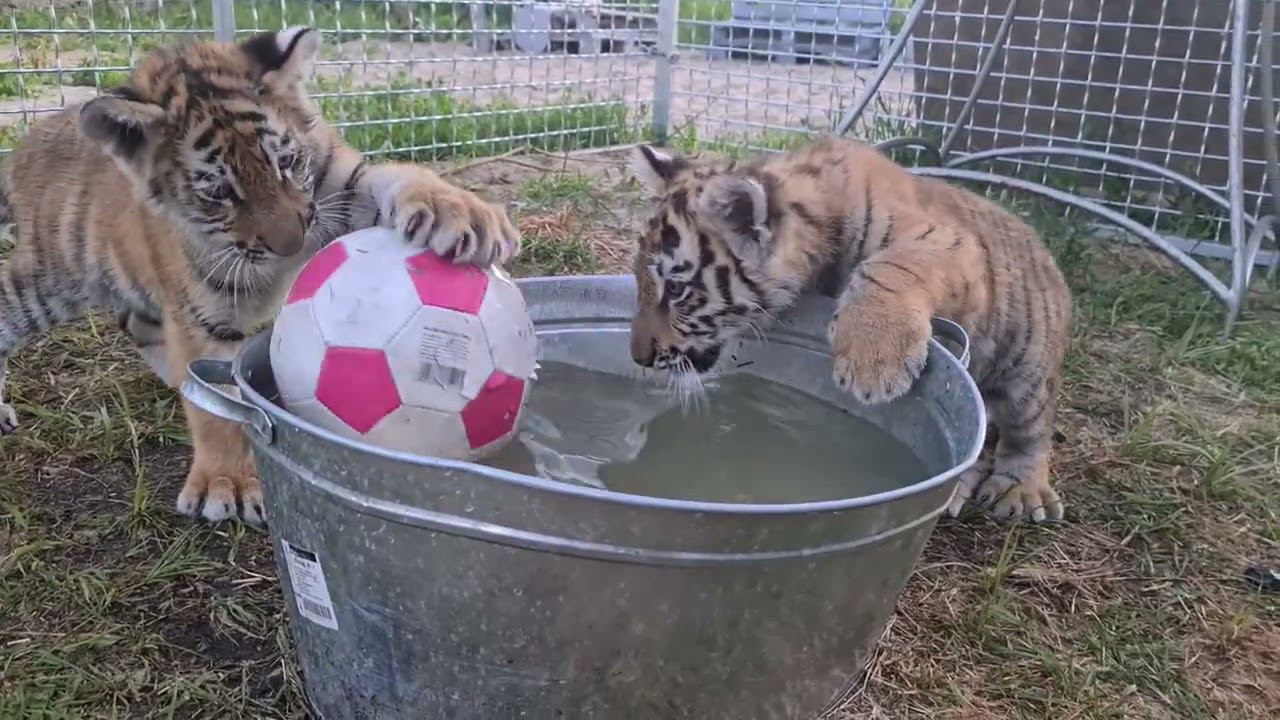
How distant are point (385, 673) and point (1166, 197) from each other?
4.52m

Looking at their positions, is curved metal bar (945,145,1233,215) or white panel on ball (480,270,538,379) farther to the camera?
curved metal bar (945,145,1233,215)

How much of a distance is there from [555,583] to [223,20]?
3.42 meters

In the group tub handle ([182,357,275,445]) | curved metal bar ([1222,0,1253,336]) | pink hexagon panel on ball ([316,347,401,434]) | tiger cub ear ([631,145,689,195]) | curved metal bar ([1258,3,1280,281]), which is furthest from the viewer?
curved metal bar ([1258,3,1280,281])

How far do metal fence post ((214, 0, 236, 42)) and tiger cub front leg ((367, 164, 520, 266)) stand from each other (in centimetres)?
230

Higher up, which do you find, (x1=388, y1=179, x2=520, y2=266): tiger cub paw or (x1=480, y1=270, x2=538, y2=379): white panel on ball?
(x1=388, y1=179, x2=520, y2=266): tiger cub paw

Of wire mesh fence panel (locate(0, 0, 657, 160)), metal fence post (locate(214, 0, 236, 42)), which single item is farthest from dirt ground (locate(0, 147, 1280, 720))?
wire mesh fence panel (locate(0, 0, 657, 160))

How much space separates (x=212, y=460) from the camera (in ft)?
7.96

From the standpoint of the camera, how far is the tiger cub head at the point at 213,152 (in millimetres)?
2160

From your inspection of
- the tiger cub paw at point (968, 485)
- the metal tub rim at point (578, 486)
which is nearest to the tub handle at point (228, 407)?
the metal tub rim at point (578, 486)

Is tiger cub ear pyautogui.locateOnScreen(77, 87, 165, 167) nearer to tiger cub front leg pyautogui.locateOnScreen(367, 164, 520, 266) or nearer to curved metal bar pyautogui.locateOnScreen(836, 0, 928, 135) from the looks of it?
tiger cub front leg pyautogui.locateOnScreen(367, 164, 520, 266)

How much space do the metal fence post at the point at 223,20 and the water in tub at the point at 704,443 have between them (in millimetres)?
2376

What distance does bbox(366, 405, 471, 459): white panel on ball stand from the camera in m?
1.79

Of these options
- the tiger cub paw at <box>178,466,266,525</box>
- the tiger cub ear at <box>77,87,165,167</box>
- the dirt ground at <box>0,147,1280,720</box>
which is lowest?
the dirt ground at <box>0,147,1280,720</box>

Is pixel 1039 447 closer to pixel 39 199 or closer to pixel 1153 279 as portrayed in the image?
pixel 1153 279
